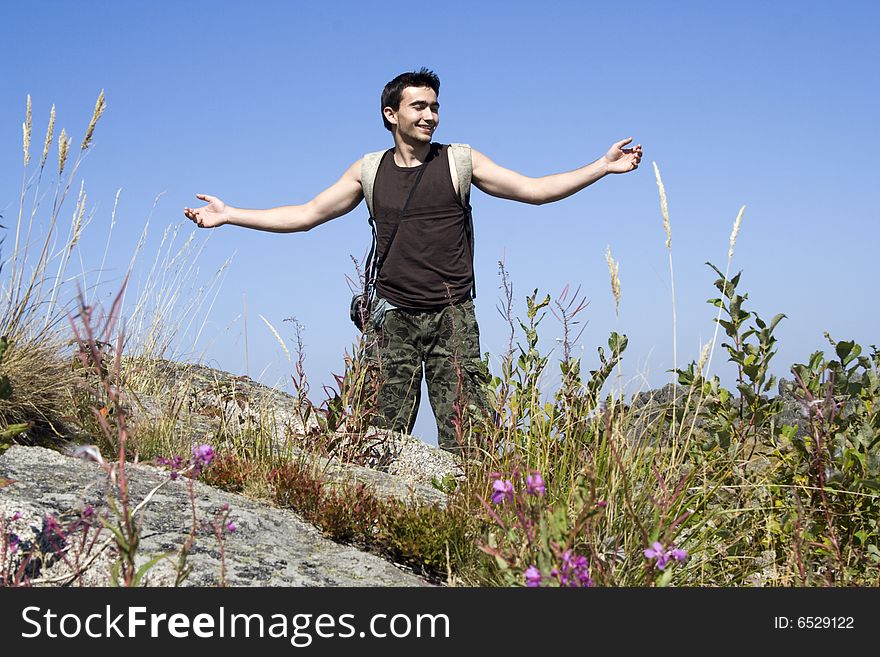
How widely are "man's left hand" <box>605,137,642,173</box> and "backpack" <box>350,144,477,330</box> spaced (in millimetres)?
966

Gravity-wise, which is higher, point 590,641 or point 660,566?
point 660,566

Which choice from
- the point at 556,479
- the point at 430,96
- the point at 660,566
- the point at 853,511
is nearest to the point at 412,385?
the point at 430,96

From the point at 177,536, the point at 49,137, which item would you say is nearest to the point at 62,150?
the point at 49,137

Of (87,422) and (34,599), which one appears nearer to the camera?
(34,599)

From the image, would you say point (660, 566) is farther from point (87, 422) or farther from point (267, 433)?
point (87, 422)

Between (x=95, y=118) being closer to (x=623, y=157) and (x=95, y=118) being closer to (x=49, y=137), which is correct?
(x=49, y=137)

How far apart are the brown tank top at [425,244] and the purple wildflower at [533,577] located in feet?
10.6

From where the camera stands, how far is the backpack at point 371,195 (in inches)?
210

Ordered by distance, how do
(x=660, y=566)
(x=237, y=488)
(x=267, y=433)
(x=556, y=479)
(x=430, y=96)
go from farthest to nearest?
1. (x=430, y=96)
2. (x=267, y=433)
3. (x=237, y=488)
4. (x=556, y=479)
5. (x=660, y=566)

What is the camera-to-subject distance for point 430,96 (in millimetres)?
5543

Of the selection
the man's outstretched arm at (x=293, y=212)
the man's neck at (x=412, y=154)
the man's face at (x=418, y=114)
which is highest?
the man's face at (x=418, y=114)

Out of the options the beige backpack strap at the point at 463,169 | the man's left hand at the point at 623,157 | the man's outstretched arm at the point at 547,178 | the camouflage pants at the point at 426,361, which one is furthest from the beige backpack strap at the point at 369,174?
the man's left hand at the point at 623,157

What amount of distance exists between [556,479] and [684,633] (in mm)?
1143

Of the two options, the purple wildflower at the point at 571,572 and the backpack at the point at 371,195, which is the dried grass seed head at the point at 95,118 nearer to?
the backpack at the point at 371,195
